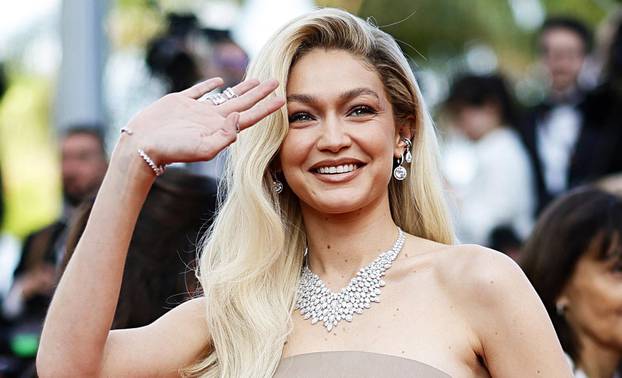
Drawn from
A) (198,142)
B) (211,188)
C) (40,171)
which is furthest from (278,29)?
(40,171)

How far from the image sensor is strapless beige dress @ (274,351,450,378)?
11.4 ft

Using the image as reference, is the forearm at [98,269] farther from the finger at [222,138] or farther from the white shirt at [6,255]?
the white shirt at [6,255]

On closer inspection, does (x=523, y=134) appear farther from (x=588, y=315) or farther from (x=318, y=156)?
(x=318, y=156)

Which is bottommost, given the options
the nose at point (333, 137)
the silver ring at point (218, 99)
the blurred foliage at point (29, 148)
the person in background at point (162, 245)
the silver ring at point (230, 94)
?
the blurred foliage at point (29, 148)

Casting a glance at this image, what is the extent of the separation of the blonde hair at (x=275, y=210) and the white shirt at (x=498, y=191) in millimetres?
3338

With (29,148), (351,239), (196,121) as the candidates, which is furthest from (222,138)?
(29,148)

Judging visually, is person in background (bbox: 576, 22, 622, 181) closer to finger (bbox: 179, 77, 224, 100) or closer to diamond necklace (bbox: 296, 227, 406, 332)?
diamond necklace (bbox: 296, 227, 406, 332)

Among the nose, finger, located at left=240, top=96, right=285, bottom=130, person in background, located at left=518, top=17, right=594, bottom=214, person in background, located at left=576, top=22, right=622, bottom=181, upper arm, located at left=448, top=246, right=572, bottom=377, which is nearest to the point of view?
upper arm, located at left=448, top=246, right=572, bottom=377

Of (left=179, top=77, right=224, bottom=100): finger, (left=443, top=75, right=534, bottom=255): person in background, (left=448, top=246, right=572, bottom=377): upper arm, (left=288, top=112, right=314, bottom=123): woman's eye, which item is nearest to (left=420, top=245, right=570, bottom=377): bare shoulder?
(left=448, top=246, right=572, bottom=377): upper arm

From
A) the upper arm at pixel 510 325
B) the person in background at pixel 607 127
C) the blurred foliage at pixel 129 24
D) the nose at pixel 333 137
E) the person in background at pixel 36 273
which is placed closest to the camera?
the upper arm at pixel 510 325

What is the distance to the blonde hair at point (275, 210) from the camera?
381 cm

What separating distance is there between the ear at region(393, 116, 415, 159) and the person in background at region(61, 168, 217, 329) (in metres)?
0.82

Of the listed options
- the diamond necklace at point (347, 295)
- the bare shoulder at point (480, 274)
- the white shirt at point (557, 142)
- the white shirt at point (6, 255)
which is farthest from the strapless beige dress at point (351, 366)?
the white shirt at point (6, 255)

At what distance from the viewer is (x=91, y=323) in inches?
139
